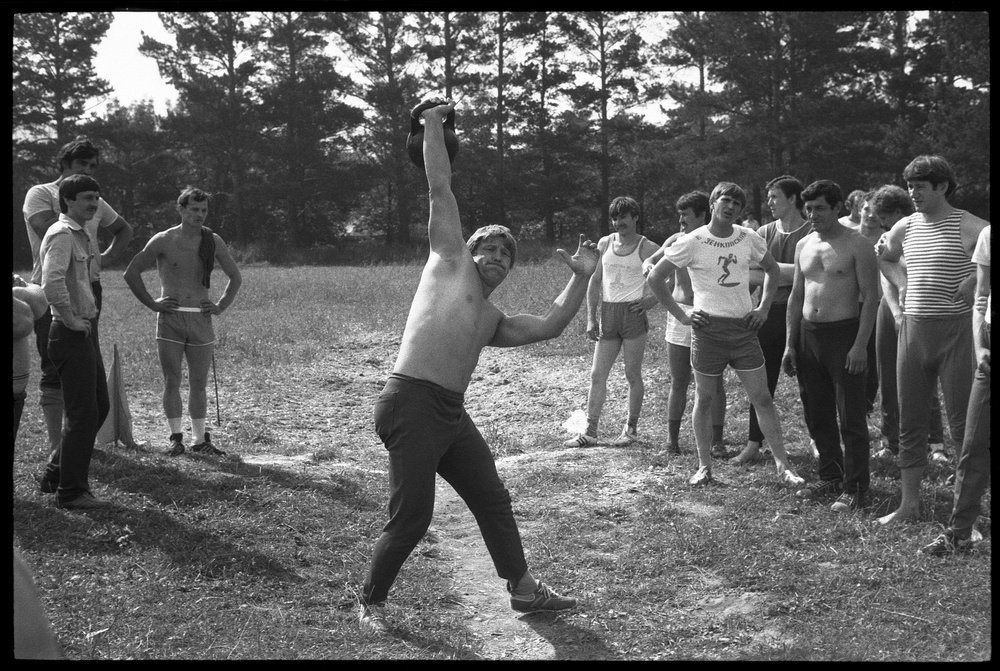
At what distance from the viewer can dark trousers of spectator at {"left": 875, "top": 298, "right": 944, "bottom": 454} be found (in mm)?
6844

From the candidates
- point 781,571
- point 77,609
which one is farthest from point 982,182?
point 77,609

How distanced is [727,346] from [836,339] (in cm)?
71

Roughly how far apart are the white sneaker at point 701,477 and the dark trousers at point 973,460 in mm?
1743

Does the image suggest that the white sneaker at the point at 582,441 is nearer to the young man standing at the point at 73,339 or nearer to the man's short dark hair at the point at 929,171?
the man's short dark hair at the point at 929,171

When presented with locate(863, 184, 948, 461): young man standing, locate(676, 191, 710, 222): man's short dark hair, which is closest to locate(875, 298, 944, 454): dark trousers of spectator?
locate(863, 184, 948, 461): young man standing

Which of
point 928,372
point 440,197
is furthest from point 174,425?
point 928,372

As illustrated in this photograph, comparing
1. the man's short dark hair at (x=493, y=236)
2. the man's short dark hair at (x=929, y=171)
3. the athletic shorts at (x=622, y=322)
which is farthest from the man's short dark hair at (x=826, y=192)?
the man's short dark hair at (x=493, y=236)

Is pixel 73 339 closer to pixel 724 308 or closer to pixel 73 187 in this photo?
pixel 73 187

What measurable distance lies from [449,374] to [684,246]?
267 centimetres

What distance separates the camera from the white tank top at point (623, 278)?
305 inches

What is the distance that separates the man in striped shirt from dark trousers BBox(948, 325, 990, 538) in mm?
483

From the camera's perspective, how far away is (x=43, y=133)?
37344 mm

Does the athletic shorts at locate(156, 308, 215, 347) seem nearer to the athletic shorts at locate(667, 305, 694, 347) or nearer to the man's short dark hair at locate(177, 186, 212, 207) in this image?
the man's short dark hair at locate(177, 186, 212, 207)

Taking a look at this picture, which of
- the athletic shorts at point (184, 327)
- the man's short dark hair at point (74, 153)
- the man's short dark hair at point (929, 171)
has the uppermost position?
the man's short dark hair at point (74, 153)
